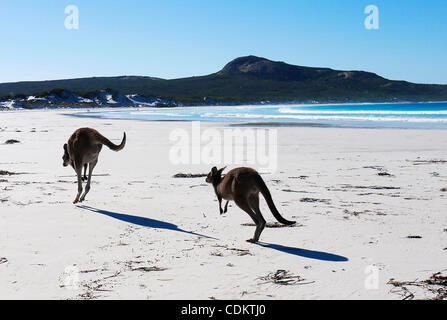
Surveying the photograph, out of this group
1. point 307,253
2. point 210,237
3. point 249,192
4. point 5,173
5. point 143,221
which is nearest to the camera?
point 307,253

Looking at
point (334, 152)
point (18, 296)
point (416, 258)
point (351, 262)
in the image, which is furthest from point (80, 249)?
point (334, 152)

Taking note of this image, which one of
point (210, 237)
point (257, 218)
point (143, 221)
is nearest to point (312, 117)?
point (143, 221)

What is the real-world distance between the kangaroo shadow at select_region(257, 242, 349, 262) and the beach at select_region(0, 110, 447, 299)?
0.03ft

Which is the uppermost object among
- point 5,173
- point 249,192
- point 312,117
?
point 312,117

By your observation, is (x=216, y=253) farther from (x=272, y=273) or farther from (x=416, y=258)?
(x=416, y=258)

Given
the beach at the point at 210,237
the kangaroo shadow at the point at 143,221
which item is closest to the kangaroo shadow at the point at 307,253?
the beach at the point at 210,237

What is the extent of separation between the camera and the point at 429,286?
12.4 ft

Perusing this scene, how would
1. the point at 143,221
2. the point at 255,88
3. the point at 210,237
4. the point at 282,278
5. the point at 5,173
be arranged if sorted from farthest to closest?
the point at 255,88 → the point at 5,173 → the point at 143,221 → the point at 210,237 → the point at 282,278

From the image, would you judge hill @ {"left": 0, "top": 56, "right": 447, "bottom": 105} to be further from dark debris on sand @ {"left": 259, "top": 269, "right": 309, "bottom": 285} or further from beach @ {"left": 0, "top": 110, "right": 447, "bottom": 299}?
dark debris on sand @ {"left": 259, "top": 269, "right": 309, "bottom": 285}

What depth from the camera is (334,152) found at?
13820mm

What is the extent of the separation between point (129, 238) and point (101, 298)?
5.70 feet

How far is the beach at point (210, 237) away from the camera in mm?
3846

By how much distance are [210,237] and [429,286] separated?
2458 millimetres

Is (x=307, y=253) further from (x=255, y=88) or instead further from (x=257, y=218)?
(x=255, y=88)
